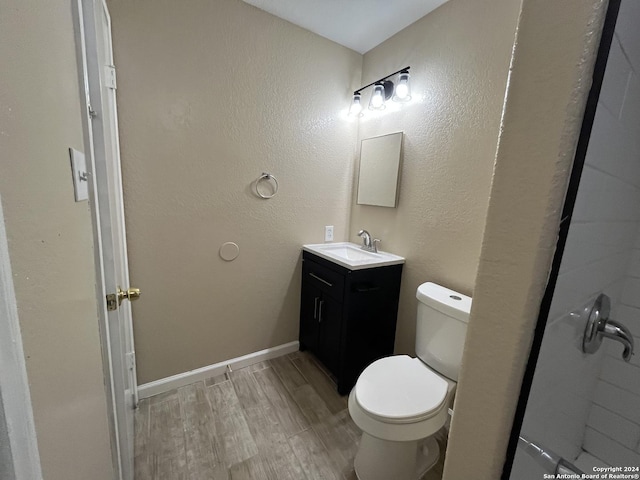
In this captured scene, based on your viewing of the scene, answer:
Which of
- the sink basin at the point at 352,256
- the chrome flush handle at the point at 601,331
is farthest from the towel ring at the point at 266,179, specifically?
the chrome flush handle at the point at 601,331

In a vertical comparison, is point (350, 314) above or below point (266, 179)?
below

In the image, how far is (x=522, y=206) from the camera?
41 centimetres

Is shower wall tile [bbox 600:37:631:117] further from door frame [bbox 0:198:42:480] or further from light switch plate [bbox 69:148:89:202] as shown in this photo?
light switch plate [bbox 69:148:89:202]

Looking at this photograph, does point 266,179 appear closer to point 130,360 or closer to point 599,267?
point 130,360

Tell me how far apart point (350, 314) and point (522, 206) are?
1.33 metres

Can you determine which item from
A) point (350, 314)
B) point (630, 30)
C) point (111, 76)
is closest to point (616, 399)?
point (350, 314)

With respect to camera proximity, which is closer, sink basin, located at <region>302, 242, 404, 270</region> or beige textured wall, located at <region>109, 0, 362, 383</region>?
beige textured wall, located at <region>109, 0, 362, 383</region>

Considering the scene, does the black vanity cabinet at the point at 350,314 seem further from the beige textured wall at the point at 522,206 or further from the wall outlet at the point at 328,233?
the beige textured wall at the point at 522,206

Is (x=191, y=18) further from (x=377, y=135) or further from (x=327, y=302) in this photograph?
(x=327, y=302)

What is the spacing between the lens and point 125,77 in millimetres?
1348

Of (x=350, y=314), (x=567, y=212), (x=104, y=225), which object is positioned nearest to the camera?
(x=567, y=212)

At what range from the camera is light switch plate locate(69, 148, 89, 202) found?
546 mm

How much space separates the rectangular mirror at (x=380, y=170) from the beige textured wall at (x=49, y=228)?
63.2 inches

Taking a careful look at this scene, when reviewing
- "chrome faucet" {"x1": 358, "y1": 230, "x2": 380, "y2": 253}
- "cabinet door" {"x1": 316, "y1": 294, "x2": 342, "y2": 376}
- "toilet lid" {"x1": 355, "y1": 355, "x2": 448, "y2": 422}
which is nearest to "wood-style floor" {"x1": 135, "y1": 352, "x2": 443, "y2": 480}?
"cabinet door" {"x1": 316, "y1": 294, "x2": 342, "y2": 376}
